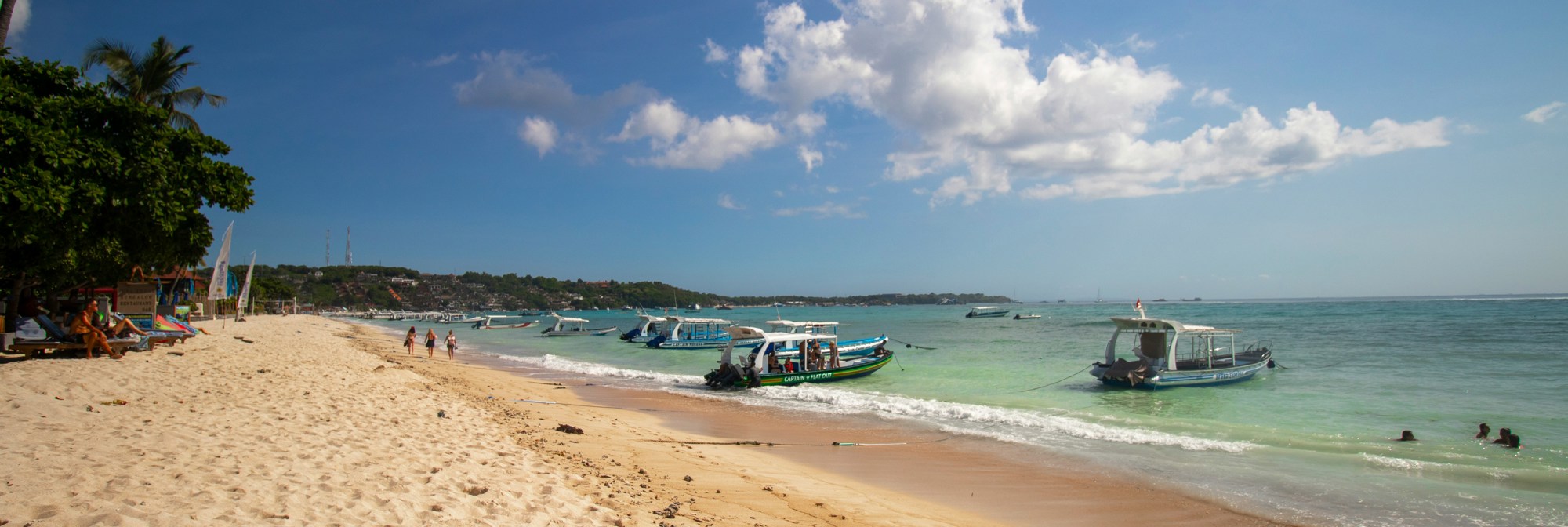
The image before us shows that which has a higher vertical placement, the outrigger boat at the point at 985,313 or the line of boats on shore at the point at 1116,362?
the line of boats on shore at the point at 1116,362

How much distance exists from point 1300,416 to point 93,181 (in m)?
23.1

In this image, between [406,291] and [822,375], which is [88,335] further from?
[406,291]

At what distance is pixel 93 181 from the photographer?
37.7 feet

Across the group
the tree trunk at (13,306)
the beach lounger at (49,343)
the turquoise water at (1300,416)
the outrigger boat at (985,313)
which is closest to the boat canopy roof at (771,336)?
the turquoise water at (1300,416)

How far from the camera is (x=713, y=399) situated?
18469mm

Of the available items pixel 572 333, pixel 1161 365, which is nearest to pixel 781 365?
pixel 1161 365

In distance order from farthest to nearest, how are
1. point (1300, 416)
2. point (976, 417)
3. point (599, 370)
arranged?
point (599, 370)
point (1300, 416)
point (976, 417)

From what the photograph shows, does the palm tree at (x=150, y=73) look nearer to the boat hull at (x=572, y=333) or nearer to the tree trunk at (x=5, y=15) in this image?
the tree trunk at (x=5, y=15)

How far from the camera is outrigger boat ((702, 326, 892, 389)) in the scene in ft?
67.8

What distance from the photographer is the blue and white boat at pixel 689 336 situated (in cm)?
4019

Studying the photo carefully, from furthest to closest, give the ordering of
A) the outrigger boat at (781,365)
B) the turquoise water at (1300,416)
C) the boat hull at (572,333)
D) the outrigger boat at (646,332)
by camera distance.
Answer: the boat hull at (572,333), the outrigger boat at (646,332), the outrigger boat at (781,365), the turquoise water at (1300,416)

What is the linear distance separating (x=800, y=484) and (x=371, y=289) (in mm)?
178477

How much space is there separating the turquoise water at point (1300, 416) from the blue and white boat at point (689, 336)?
19.0 feet

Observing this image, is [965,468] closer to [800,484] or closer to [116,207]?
[800,484]
